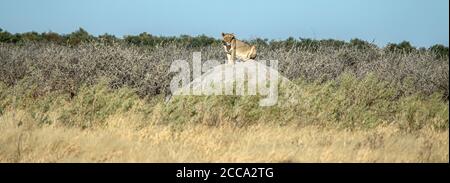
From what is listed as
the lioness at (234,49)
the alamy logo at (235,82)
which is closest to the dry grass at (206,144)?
the alamy logo at (235,82)

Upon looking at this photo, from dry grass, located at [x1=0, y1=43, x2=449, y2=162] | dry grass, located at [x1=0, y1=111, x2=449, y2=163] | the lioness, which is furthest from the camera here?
the lioness

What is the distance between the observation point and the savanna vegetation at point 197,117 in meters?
7.42

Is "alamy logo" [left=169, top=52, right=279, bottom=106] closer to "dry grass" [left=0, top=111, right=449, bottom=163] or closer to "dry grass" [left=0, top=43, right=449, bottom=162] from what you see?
"dry grass" [left=0, top=43, right=449, bottom=162]

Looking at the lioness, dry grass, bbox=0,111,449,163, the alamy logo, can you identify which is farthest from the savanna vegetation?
the lioness

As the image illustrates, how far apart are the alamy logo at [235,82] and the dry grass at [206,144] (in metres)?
1.67

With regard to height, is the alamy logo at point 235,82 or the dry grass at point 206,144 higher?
the alamy logo at point 235,82

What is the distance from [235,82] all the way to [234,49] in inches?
113

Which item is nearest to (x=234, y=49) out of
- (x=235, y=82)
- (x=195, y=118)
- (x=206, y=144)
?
(x=235, y=82)

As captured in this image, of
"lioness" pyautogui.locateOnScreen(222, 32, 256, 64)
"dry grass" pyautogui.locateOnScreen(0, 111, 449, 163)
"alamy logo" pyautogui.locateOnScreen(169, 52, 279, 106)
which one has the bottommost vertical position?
"dry grass" pyautogui.locateOnScreen(0, 111, 449, 163)

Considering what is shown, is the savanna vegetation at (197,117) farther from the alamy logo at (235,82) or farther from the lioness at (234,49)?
the lioness at (234,49)

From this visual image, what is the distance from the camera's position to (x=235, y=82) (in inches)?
449

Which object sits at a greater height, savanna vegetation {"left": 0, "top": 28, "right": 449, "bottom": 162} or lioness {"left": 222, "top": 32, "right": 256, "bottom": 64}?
lioness {"left": 222, "top": 32, "right": 256, "bottom": 64}

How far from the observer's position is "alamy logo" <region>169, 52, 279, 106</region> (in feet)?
35.6

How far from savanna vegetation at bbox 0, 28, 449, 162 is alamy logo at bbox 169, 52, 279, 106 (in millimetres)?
220
